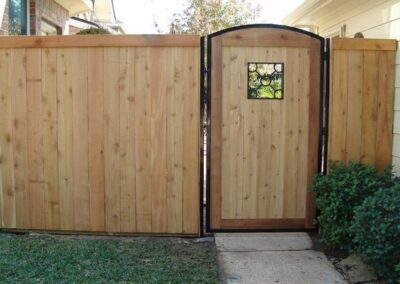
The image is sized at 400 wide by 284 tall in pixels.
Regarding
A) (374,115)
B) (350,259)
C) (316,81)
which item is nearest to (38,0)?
(316,81)

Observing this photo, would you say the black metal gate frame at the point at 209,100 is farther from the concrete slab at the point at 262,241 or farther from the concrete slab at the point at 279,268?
the concrete slab at the point at 279,268

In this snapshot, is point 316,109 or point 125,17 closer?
point 316,109

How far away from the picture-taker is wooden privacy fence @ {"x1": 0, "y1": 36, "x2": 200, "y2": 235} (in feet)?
15.6

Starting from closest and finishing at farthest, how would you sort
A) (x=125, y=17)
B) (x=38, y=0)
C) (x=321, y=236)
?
(x=321, y=236) < (x=38, y=0) < (x=125, y=17)

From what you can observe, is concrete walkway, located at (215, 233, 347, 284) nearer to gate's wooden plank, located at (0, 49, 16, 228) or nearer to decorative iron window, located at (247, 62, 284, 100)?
decorative iron window, located at (247, 62, 284, 100)

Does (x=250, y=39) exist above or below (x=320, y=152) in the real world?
above

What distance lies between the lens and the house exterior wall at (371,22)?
4773mm

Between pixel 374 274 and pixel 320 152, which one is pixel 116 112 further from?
pixel 374 274

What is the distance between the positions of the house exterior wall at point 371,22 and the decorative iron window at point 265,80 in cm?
113

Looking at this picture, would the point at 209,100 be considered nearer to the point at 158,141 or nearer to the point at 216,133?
the point at 216,133

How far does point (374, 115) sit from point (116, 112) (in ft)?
8.27

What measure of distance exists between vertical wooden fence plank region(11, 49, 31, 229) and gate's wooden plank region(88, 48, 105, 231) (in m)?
0.65

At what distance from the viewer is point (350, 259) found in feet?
14.0

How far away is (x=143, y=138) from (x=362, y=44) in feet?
7.54
